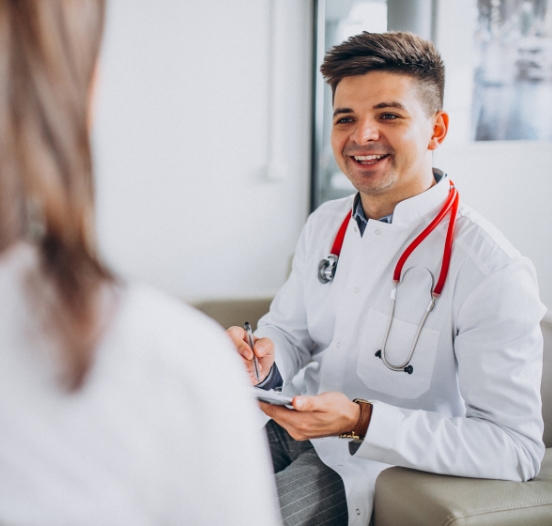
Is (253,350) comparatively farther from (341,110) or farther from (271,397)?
A: (341,110)

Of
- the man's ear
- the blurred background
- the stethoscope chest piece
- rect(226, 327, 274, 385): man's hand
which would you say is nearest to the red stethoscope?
the stethoscope chest piece

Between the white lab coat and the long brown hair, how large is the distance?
758 mm

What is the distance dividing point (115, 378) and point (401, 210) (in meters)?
1.00

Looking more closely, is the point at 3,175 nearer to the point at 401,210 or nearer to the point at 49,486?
the point at 49,486

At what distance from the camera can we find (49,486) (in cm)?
39

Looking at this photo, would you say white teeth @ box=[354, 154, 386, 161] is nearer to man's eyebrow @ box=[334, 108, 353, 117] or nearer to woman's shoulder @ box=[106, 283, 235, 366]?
man's eyebrow @ box=[334, 108, 353, 117]

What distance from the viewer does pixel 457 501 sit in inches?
32.4

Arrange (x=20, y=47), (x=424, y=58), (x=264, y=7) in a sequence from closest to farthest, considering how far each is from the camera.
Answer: (x=20, y=47), (x=424, y=58), (x=264, y=7)

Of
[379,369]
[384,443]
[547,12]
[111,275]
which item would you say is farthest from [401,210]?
[111,275]

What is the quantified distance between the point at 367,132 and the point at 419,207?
0.80 ft

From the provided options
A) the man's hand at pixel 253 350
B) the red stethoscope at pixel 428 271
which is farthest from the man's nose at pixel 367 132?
the man's hand at pixel 253 350

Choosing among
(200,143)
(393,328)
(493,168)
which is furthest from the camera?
(200,143)

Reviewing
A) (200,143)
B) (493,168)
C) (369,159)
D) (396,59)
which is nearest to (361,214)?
(369,159)

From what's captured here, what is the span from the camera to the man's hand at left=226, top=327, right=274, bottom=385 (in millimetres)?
1238
